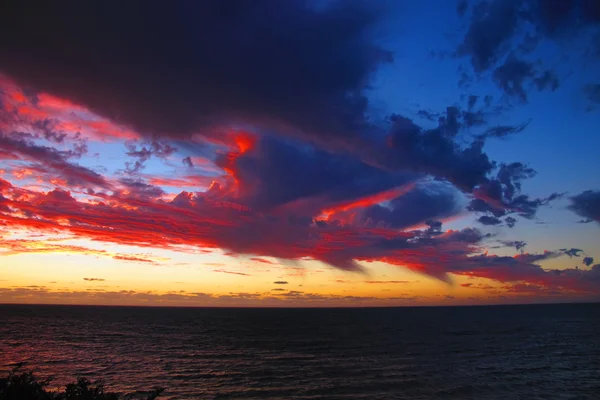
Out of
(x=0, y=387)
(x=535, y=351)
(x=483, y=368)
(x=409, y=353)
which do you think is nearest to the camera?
(x=0, y=387)

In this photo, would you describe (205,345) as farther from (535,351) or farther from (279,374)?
(535,351)

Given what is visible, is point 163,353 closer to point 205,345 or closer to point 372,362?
point 205,345

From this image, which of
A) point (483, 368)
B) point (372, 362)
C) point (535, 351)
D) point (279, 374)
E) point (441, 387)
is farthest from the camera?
point (535, 351)

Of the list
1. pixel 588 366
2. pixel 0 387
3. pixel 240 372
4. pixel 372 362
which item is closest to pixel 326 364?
pixel 372 362

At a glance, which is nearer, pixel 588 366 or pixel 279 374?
pixel 279 374

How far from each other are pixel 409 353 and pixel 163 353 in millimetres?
41119

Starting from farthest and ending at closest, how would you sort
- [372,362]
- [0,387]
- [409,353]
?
[409,353], [372,362], [0,387]

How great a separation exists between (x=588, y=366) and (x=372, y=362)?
29.7m

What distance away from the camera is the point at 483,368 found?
53031 millimetres

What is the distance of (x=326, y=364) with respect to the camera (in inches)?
2160

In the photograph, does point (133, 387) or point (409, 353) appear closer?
point (133, 387)

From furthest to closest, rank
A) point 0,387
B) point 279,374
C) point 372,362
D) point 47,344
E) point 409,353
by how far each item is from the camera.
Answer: point 47,344 → point 409,353 → point 372,362 → point 279,374 → point 0,387

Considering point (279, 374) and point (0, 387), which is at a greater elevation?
point (0, 387)

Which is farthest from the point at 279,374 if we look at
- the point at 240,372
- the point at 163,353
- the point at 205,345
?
the point at 205,345
